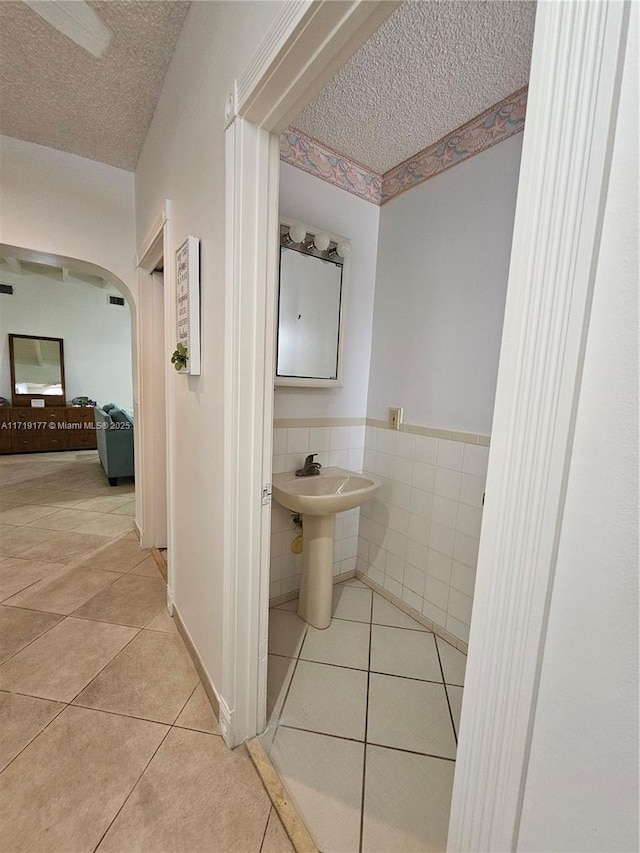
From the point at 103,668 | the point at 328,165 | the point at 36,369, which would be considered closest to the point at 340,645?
the point at 103,668

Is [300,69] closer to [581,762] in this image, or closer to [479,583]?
[479,583]

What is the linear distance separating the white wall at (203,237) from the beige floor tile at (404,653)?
797 millimetres

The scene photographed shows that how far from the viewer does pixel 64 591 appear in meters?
2.17

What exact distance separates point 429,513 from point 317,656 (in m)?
0.91

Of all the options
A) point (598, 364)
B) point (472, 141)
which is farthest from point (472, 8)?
point (598, 364)

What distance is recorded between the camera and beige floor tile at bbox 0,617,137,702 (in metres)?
1.51

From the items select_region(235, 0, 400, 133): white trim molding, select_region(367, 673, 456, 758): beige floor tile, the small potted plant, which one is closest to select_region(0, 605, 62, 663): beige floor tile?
the small potted plant

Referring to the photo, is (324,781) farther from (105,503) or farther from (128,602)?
(105,503)

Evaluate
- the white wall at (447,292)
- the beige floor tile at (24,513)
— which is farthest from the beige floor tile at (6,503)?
the white wall at (447,292)

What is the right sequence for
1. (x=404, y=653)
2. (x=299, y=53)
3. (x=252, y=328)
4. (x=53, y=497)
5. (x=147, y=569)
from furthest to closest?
(x=53, y=497) < (x=147, y=569) < (x=404, y=653) < (x=252, y=328) < (x=299, y=53)

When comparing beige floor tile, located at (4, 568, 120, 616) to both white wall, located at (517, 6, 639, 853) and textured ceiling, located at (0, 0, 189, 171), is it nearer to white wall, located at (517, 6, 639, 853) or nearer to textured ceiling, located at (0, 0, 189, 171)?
white wall, located at (517, 6, 639, 853)

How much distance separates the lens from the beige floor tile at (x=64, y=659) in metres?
1.51

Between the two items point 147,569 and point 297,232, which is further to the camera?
point 147,569

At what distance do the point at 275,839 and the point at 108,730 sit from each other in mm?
729
